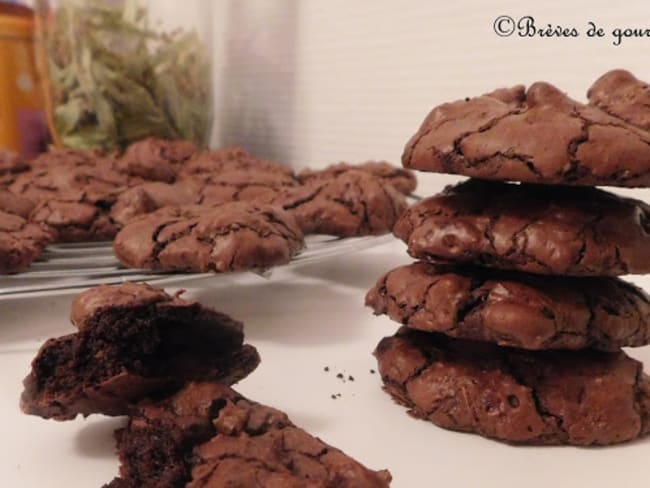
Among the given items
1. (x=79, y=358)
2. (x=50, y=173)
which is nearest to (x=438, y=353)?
(x=79, y=358)

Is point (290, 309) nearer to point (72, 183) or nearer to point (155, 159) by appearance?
point (72, 183)

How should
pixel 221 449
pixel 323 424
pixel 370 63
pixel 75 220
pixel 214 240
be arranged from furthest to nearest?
pixel 370 63 < pixel 75 220 < pixel 214 240 < pixel 323 424 < pixel 221 449

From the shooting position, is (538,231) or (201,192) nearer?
(538,231)

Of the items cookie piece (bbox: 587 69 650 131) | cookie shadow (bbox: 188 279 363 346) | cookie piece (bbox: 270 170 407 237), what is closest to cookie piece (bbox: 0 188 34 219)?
cookie shadow (bbox: 188 279 363 346)

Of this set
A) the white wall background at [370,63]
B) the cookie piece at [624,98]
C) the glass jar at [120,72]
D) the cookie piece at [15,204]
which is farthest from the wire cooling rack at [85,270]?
the glass jar at [120,72]

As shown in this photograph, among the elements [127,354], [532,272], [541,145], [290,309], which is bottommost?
[290,309]

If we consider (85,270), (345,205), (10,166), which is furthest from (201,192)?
(10,166)

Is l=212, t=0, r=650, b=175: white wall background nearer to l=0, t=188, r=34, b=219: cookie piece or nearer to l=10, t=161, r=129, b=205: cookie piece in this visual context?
l=10, t=161, r=129, b=205: cookie piece

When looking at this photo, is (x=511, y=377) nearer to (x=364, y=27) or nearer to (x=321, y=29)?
(x=364, y=27)
